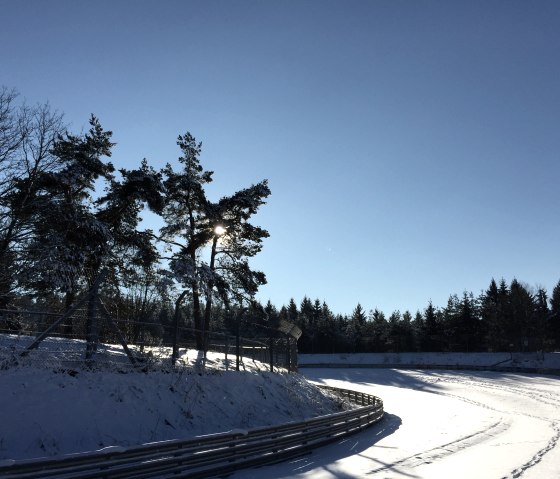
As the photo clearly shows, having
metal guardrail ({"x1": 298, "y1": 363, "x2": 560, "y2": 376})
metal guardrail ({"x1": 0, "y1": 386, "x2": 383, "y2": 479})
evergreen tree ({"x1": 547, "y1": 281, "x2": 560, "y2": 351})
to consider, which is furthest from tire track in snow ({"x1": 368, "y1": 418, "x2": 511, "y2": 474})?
evergreen tree ({"x1": 547, "y1": 281, "x2": 560, "y2": 351})

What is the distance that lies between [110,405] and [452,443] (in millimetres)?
10669

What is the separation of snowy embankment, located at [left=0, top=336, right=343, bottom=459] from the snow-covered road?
8.73ft

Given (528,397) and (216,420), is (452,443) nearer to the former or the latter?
(216,420)

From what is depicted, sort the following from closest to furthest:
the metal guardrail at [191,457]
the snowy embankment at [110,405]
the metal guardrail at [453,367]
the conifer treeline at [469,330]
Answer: the metal guardrail at [191,457], the snowy embankment at [110,405], the metal guardrail at [453,367], the conifer treeline at [469,330]

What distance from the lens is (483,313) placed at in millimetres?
95250

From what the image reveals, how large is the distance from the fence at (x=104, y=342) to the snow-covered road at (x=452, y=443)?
4981mm

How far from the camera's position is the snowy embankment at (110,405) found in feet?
33.4

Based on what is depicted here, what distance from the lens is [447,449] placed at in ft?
47.5

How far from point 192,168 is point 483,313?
79.3m

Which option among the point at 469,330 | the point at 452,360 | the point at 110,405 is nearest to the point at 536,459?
the point at 110,405

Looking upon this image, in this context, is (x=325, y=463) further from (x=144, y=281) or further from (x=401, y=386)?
(x=401, y=386)

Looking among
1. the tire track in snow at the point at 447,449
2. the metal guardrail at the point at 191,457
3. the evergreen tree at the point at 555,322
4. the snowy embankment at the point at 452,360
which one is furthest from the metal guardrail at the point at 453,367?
the metal guardrail at the point at 191,457

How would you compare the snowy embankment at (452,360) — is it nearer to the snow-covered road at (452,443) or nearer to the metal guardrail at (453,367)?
the metal guardrail at (453,367)

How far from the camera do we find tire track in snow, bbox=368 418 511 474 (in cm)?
1213
